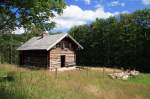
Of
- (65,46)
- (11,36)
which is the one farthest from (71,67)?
(11,36)

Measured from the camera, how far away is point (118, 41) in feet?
199

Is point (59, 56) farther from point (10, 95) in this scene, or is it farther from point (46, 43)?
point (10, 95)

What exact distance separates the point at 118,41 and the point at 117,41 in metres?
0.23

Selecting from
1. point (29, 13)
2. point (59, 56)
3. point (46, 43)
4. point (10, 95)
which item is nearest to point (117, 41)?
point (59, 56)

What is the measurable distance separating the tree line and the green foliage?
3487 cm

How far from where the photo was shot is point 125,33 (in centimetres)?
5972

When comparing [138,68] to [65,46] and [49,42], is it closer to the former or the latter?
[65,46]

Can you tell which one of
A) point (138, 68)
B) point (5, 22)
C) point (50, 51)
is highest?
point (5, 22)

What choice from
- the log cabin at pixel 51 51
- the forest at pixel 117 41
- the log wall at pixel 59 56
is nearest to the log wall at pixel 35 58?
the log cabin at pixel 51 51

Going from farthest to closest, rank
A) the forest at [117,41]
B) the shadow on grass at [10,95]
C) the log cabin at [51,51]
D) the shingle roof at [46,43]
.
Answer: the forest at [117,41]
the log cabin at [51,51]
the shingle roof at [46,43]
the shadow on grass at [10,95]

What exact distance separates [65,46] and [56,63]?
11.6ft

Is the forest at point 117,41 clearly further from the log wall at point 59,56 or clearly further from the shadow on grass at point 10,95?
the shadow on grass at point 10,95

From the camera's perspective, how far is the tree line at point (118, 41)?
185 feet

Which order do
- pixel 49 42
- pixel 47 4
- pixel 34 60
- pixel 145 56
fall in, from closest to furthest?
pixel 47 4 < pixel 49 42 < pixel 34 60 < pixel 145 56
